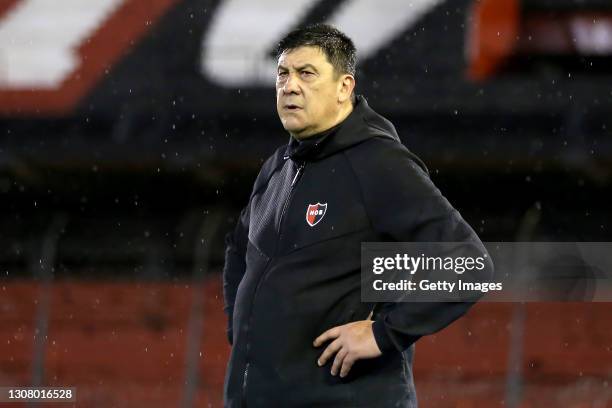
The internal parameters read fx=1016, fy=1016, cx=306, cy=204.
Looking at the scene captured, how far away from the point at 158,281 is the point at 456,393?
14.9 feet

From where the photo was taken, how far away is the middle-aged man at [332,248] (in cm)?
200

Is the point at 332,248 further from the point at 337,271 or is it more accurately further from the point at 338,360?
the point at 338,360

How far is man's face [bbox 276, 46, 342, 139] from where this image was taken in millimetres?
2086

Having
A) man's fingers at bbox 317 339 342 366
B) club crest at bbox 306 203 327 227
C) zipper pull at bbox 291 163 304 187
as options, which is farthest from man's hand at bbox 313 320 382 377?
zipper pull at bbox 291 163 304 187

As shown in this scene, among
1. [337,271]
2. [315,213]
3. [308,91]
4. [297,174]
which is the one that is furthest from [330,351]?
[308,91]

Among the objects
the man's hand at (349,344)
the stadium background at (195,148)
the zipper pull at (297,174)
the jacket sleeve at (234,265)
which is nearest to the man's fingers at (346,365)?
the man's hand at (349,344)

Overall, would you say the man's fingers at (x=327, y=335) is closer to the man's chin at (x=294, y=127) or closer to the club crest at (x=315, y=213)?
the club crest at (x=315, y=213)

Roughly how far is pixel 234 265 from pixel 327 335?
0.57 m

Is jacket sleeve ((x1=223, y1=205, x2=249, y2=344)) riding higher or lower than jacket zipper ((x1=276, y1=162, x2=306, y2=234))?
lower

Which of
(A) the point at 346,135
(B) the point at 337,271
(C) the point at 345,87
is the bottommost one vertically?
(B) the point at 337,271

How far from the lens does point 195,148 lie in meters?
11.0

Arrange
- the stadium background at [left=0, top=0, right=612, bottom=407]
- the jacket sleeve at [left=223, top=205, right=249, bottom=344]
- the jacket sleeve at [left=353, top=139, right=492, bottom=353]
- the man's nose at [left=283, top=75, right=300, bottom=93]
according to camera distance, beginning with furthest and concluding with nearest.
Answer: the stadium background at [left=0, top=0, right=612, bottom=407], the jacket sleeve at [left=223, top=205, right=249, bottom=344], the man's nose at [left=283, top=75, right=300, bottom=93], the jacket sleeve at [left=353, top=139, right=492, bottom=353]

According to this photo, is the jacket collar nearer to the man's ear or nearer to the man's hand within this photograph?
the man's ear

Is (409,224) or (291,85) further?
(291,85)
